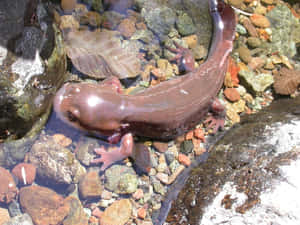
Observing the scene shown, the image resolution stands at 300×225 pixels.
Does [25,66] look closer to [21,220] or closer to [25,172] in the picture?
[25,172]

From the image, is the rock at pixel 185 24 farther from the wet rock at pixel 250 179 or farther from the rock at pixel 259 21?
the wet rock at pixel 250 179

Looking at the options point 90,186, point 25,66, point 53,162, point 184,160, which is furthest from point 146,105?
point 25,66

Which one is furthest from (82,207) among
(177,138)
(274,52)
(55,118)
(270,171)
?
(274,52)

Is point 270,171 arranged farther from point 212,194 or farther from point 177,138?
point 177,138

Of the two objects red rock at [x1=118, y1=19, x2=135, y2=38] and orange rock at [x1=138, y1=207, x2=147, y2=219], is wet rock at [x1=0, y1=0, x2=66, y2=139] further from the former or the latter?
orange rock at [x1=138, y1=207, x2=147, y2=219]

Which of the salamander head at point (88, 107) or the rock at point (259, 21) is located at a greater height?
the rock at point (259, 21)

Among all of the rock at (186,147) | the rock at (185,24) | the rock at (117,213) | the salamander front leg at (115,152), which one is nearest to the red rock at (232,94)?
the rock at (186,147)
